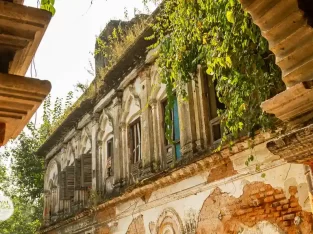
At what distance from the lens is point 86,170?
1362cm

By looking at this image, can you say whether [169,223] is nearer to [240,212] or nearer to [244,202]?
[240,212]

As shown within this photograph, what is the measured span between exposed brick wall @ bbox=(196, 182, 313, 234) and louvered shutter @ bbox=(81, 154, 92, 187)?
6.56 m

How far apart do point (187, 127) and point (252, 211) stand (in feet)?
8.83

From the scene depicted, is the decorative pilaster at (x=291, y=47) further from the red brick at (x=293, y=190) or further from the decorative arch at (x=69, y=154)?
the decorative arch at (x=69, y=154)

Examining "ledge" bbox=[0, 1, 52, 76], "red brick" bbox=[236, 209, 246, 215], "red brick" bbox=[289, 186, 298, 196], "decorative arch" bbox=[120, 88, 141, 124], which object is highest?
"decorative arch" bbox=[120, 88, 141, 124]

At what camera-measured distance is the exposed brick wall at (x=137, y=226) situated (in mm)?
9664

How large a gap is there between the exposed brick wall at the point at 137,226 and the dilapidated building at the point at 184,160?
1.0 inches

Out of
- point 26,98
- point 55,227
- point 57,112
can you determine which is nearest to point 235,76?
point 26,98

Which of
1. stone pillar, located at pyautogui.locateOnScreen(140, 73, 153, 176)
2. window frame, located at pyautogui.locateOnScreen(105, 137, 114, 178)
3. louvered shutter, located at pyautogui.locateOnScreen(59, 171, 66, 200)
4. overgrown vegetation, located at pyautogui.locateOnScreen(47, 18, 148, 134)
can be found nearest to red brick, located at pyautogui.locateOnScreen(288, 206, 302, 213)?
stone pillar, located at pyautogui.locateOnScreen(140, 73, 153, 176)

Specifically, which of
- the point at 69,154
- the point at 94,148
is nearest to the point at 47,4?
the point at 94,148

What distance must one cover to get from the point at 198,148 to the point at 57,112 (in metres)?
14.0

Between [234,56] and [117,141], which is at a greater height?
[117,141]

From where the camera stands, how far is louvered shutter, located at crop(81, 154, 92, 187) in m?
13.4

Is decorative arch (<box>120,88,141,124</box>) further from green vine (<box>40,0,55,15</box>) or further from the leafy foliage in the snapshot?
the leafy foliage
